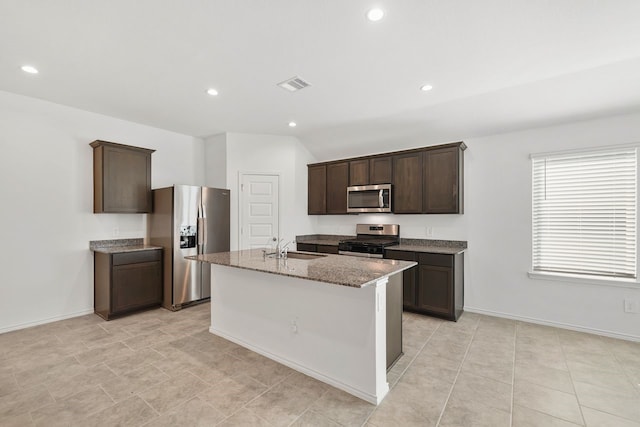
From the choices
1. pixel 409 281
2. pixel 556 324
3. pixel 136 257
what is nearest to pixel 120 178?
pixel 136 257

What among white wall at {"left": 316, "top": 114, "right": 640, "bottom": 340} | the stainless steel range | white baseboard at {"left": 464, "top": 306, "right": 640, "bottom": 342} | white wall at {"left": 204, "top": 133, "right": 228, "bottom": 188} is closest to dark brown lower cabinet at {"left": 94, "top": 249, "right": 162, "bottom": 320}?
white wall at {"left": 204, "top": 133, "right": 228, "bottom": 188}

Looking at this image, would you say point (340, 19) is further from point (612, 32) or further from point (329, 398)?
point (329, 398)

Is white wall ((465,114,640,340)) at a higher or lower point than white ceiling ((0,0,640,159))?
lower

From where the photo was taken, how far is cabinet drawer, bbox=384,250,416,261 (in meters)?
4.11

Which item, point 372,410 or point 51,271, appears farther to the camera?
point 51,271

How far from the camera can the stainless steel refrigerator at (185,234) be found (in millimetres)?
4246

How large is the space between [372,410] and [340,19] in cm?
274

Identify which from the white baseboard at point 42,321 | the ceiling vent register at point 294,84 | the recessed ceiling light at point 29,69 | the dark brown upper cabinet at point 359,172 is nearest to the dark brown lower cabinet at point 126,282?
the white baseboard at point 42,321

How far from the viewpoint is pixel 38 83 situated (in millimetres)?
3213

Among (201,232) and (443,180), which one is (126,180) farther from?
(443,180)

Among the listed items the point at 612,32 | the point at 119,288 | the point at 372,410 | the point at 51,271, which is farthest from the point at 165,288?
the point at 612,32

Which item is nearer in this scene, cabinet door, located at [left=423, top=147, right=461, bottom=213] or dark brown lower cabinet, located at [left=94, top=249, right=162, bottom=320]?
dark brown lower cabinet, located at [left=94, top=249, right=162, bottom=320]

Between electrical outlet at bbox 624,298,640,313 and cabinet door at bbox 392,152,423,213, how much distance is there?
2407 millimetres

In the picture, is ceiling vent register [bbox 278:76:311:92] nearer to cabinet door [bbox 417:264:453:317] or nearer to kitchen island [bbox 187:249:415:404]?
kitchen island [bbox 187:249:415:404]
